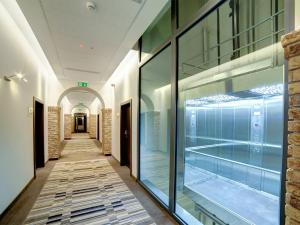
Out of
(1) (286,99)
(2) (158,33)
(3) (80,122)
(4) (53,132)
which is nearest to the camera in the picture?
(1) (286,99)

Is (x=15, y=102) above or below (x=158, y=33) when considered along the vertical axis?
below

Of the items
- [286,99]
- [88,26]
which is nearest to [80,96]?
[88,26]

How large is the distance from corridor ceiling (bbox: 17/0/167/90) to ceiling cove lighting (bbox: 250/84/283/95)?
5.49 feet

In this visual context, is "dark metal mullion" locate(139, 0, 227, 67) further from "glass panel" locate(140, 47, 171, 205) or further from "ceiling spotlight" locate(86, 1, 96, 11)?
"ceiling spotlight" locate(86, 1, 96, 11)

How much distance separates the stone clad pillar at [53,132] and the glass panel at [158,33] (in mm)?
4345

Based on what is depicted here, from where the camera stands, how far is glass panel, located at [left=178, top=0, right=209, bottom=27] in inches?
89.6

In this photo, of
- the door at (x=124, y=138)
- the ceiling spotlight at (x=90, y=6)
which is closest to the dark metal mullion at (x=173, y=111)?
the ceiling spotlight at (x=90, y=6)

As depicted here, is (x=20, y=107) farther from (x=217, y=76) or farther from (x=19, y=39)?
(x=217, y=76)

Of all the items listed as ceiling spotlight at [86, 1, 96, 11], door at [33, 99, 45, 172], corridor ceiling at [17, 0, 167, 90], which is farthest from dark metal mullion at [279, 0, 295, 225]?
door at [33, 99, 45, 172]

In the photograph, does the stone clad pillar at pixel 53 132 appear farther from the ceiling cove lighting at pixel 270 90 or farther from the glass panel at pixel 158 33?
the ceiling cove lighting at pixel 270 90

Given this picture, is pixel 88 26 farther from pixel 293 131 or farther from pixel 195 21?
pixel 293 131

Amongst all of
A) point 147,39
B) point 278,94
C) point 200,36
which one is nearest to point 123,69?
point 147,39

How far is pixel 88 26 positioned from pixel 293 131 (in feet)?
10.0

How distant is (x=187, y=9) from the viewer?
250cm
